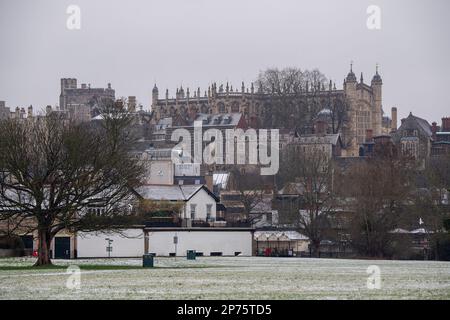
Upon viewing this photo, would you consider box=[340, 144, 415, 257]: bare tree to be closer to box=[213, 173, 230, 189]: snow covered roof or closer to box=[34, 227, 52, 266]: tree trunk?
box=[34, 227, 52, 266]: tree trunk

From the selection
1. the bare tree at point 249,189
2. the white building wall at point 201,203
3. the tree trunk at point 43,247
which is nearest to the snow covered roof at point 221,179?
the bare tree at point 249,189

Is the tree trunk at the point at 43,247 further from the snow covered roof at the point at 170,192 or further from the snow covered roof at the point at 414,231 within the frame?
the snow covered roof at the point at 414,231

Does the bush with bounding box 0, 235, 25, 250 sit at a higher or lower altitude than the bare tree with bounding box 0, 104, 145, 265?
lower

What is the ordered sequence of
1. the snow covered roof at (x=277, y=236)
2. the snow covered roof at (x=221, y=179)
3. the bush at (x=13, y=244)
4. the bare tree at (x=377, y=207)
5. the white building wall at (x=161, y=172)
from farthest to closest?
the snow covered roof at (x=221, y=179), the white building wall at (x=161, y=172), the snow covered roof at (x=277, y=236), the bare tree at (x=377, y=207), the bush at (x=13, y=244)

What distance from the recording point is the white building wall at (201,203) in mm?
86062

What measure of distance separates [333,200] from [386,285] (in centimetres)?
5732

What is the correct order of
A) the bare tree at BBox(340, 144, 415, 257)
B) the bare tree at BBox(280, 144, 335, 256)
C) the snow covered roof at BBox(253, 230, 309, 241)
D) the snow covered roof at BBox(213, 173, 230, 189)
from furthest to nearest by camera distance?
the snow covered roof at BBox(213, 173, 230, 189) → the snow covered roof at BBox(253, 230, 309, 241) → the bare tree at BBox(280, 144, 335, 256) → the bare tree at BBox(340, 144, 415, 257)

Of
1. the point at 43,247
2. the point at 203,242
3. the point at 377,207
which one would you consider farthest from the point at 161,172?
the point at 43,247

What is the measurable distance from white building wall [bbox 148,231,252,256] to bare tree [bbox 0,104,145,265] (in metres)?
21.7

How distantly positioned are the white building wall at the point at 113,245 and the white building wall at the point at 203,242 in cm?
111

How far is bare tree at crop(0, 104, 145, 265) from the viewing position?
173 feet

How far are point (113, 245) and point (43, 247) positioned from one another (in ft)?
73.6

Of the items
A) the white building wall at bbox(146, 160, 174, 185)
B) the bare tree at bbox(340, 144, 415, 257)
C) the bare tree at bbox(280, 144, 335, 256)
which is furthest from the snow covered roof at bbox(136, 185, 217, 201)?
the white building wall at bbox(146, 160, 174, 185)

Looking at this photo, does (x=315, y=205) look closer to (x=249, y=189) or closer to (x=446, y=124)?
(x=249, y=189)
